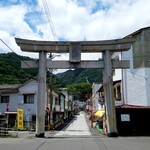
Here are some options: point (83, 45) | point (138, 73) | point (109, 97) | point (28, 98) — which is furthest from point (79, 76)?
point (109, 97)

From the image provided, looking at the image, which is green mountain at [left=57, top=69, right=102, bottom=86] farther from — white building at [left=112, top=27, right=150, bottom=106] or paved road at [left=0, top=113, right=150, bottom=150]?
paved road at [left=0, top=113, right=150, bottom=150]

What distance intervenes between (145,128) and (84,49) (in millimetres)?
9880

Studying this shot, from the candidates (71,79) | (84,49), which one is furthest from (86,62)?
(71,79)

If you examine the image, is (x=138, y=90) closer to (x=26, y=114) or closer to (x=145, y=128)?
(x=145, y=128)

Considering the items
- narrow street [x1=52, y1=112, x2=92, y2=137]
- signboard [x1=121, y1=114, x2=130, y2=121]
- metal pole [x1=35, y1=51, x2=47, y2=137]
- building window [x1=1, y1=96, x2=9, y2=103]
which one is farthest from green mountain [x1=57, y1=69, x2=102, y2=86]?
metal pole [x1=35, y1=51, x2=47, y2=137]

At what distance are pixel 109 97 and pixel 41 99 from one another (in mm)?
5823

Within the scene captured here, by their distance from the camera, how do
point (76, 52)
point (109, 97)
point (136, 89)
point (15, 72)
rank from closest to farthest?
point (109, 97)
point (76, 52)
point (136, 89)
point (15, 72)

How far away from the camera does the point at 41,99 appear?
2364 cm

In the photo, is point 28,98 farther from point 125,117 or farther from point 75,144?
point 75,144

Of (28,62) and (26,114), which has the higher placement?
(28,62)

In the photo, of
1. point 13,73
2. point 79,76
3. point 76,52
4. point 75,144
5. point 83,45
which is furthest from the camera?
point 79,76

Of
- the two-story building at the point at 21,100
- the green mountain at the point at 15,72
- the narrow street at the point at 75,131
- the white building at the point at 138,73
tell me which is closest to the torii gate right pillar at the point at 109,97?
the green mountain at the point at 15,72

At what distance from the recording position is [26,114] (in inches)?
1655

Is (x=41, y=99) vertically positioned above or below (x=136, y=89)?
below
